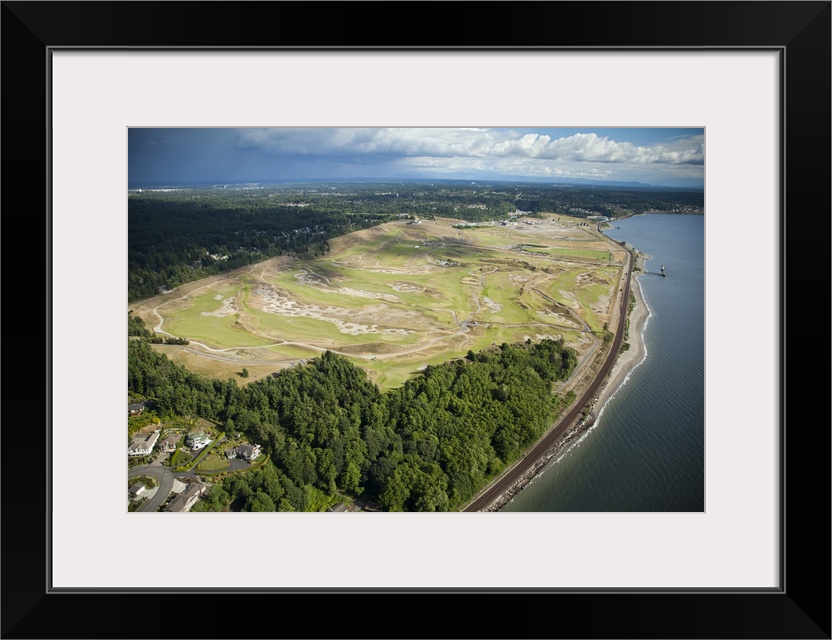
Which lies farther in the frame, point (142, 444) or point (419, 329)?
point (419, 329)

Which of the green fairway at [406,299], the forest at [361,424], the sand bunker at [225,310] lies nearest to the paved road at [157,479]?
the forest at [361,424]

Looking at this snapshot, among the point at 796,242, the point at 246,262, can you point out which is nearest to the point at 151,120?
the point at 246,262

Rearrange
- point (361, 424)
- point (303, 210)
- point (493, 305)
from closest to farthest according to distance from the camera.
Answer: point (361, 424) < point (493, 305) < point (303, 210)

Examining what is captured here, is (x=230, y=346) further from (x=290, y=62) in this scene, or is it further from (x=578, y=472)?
(x=578, y=472)

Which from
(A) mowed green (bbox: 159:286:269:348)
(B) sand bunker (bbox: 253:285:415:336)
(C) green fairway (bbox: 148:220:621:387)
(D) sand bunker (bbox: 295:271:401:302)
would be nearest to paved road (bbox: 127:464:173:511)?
(C) green fairway (bbox: 148:220:621:387)

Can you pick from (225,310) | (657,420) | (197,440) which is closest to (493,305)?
(657,420)

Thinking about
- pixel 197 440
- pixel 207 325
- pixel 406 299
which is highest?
pixel 406 299

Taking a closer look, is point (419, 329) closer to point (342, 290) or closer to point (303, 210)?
point (342, 290)
